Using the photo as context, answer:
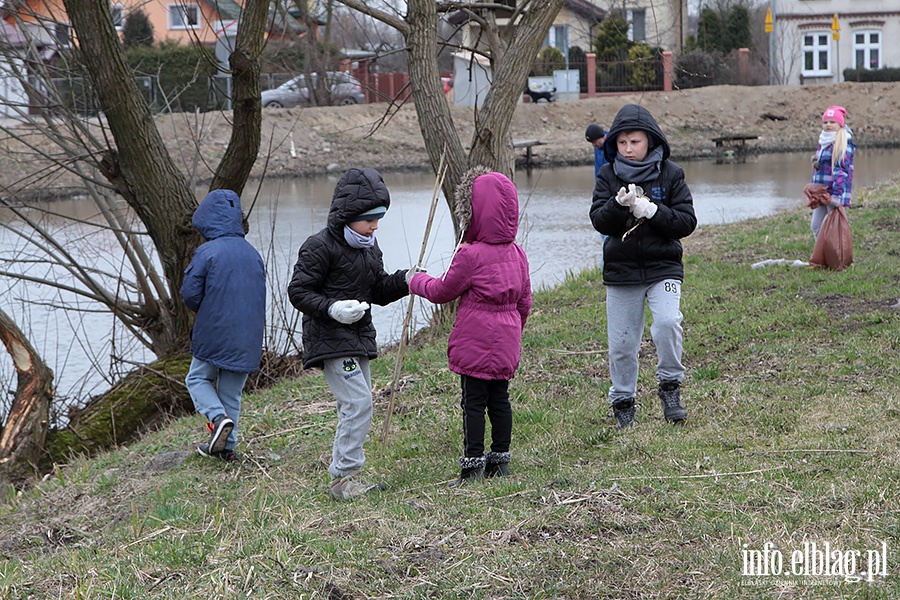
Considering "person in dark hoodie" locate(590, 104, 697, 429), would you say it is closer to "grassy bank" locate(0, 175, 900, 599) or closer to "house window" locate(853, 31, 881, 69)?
"grassy bank" locate(0, 175, 900, 599)

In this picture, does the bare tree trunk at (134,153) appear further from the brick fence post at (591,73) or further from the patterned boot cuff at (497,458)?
the brick fence post at (591,73)

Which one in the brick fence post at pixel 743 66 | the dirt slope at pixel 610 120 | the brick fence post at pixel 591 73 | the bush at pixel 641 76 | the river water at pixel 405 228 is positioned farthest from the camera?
the brick fence post at pixel 743 66

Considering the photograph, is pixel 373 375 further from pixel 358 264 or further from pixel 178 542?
pixel 178 542

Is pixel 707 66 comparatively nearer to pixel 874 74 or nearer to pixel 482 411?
pixel 874 74

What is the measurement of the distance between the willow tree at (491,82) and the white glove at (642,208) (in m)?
4.22

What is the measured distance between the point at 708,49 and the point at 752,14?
4.85 m

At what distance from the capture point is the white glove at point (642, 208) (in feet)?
17.7

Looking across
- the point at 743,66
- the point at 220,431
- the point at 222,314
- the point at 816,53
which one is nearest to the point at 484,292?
the point at 222,314

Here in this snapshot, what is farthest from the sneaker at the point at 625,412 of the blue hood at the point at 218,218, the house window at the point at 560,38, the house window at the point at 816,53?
the house window at the point at 816,53

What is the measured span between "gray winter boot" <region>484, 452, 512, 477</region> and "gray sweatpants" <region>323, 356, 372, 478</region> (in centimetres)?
67

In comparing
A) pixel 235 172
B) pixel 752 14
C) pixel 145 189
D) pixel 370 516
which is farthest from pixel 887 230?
pixel 752 14

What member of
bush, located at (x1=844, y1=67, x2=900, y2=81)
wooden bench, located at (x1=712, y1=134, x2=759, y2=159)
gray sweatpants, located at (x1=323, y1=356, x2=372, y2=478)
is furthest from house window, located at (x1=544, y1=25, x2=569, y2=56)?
gray sweatpants, located at (x1=323, y1=356, x2=372, y2=478)

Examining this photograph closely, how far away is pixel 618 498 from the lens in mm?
4527

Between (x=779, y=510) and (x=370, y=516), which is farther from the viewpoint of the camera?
(x=370, y=516)
